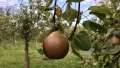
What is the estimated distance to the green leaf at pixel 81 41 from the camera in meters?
0.68

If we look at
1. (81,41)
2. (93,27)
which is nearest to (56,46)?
(81,41)

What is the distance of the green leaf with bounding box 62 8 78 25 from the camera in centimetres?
75

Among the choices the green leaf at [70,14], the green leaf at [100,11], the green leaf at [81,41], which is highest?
the green leaf at [100,11]

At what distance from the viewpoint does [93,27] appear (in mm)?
781

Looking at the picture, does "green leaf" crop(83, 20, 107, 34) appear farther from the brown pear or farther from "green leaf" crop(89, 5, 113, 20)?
the brown pear

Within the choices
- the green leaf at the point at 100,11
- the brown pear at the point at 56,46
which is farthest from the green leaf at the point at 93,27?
the brown pear at the point at 56,46

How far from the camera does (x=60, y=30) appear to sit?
2.19 feet

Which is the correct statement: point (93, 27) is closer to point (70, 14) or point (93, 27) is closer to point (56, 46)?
point (70, 14)

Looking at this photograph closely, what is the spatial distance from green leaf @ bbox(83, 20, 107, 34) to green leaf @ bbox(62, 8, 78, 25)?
1.0 inches

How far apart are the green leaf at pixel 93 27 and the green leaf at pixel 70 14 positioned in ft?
0.08

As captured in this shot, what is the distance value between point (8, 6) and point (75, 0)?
488 inches

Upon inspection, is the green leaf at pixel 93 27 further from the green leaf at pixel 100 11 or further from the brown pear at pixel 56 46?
the brown pear at pixel 56 46

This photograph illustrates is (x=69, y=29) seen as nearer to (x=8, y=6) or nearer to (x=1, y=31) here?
(x=1, y=31)

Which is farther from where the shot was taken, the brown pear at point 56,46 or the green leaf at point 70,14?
the green leaf at point 70,14
